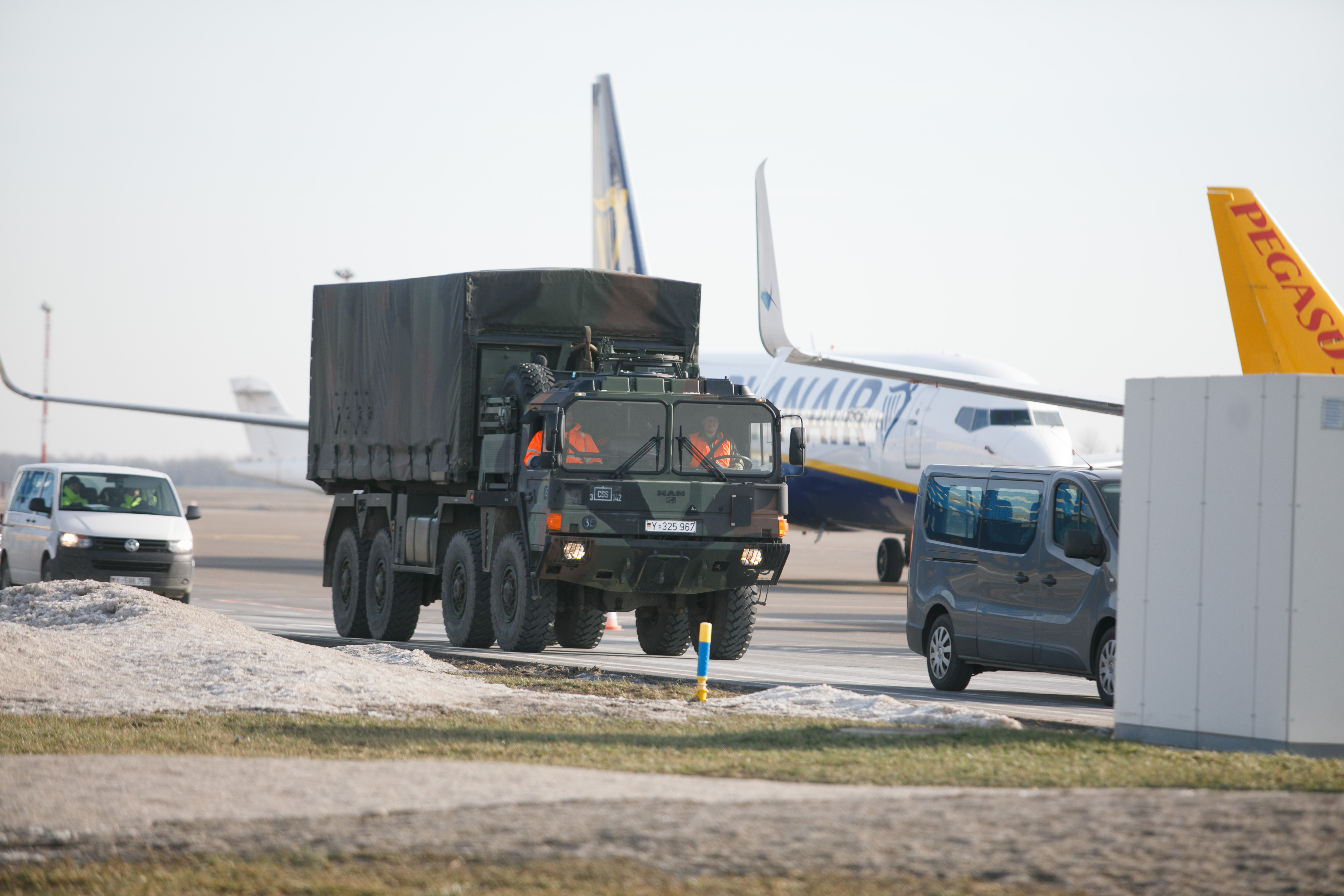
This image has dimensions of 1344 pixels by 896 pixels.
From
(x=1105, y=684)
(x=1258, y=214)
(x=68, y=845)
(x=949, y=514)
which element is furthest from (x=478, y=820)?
(x=1258, y=214)

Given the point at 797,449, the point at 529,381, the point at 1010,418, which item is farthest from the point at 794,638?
the point at 1010,418

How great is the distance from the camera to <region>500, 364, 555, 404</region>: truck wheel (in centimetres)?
1725

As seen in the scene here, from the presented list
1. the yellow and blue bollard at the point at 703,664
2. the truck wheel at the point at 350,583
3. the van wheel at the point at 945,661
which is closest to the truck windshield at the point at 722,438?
the van wheel at the point at 945,661

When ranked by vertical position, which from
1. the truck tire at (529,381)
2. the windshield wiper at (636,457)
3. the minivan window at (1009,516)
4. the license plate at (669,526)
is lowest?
the license plate at (669,526)

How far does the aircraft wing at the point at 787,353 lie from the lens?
2847cm

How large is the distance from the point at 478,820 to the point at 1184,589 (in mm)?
4838

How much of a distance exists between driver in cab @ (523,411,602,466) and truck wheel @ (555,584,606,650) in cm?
174

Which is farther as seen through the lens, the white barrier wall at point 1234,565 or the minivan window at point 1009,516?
the minivan window at point 1009,516

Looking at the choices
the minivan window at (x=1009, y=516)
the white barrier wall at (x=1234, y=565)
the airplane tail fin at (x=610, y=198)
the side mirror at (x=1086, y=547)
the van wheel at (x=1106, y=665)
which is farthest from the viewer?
the airplane tail fin at (x=610, y=198)

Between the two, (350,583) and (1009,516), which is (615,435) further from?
(350,583)

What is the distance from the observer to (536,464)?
16.4m

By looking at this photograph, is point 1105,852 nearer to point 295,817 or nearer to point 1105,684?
point 295,817

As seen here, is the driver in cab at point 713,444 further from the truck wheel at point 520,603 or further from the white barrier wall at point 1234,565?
the white barrier wall at point 1234,565

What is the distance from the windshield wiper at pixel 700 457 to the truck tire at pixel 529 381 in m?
1.42
